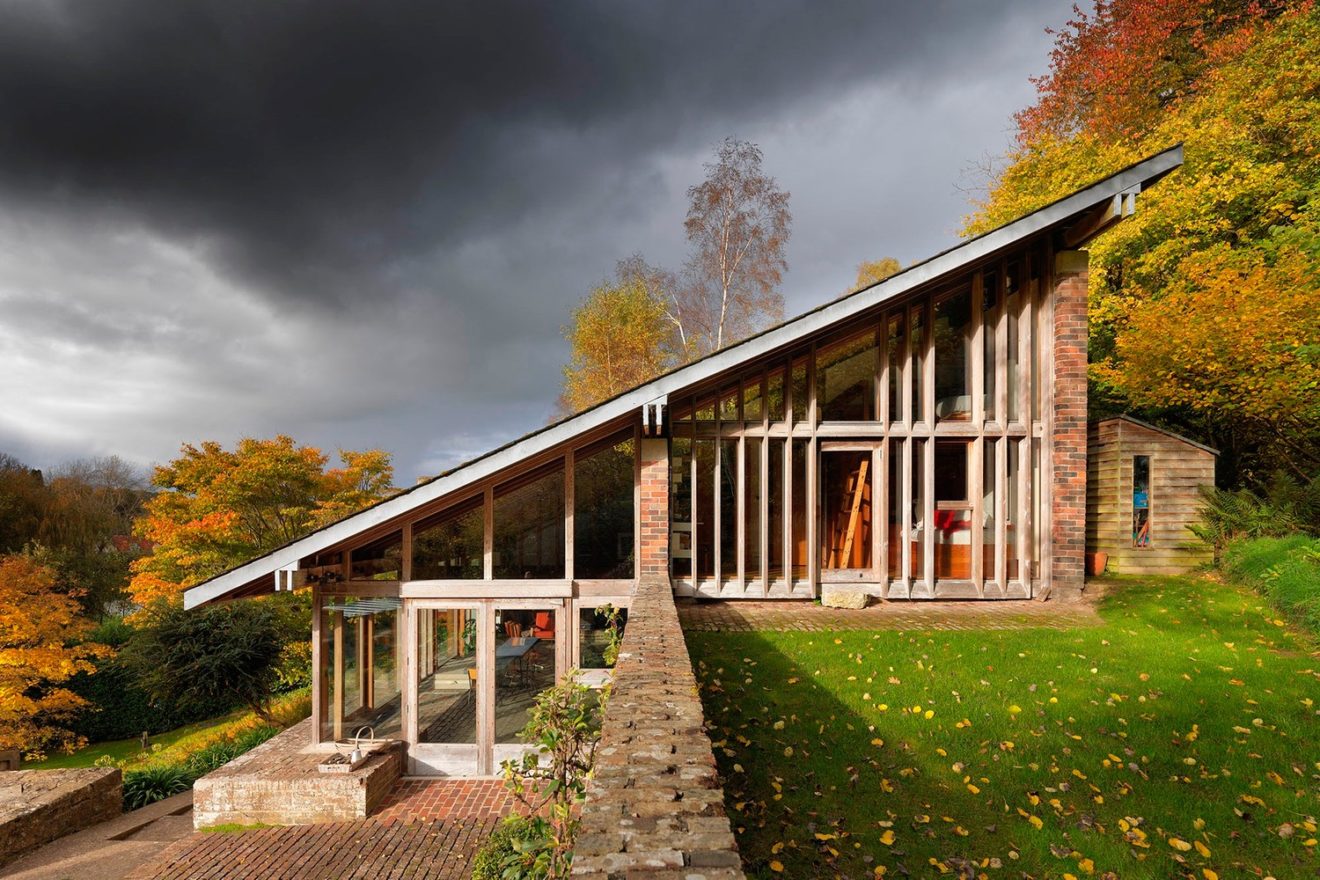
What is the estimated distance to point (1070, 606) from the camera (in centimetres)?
809

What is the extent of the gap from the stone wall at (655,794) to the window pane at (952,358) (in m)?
6.86

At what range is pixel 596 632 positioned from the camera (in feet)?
25.9

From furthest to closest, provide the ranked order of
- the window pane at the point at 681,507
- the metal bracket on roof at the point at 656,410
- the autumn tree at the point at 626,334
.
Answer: the autumn tree at the point at 626,334
the window pane at the point at 681,507
the metal bracket on roof at the point at 656,410

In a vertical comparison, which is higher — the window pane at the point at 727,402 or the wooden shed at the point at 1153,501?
the window pane at the point at 727,402

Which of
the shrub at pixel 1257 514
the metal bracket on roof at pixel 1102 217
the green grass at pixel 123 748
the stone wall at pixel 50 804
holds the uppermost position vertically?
the metal bracket on roof at pixel 1102 217

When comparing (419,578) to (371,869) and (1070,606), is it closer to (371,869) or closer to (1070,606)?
(371,869)

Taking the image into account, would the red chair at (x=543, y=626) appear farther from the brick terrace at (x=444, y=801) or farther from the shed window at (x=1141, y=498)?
the shed window at (x=1141, y=498)

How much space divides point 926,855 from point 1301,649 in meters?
6.34

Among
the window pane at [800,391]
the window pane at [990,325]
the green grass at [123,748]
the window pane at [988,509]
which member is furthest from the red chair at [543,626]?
the green grass at [123,748]

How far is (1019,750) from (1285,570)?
21.3 ft

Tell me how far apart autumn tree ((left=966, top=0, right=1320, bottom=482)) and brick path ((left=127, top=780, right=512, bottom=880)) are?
1311cm

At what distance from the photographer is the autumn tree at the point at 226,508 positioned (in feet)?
54.8

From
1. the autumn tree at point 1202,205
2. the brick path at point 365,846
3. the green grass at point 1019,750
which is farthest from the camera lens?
the autumn tree at point 1202,205

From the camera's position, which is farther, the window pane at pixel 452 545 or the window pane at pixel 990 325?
the window pane at pixel 990 325
